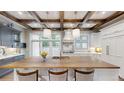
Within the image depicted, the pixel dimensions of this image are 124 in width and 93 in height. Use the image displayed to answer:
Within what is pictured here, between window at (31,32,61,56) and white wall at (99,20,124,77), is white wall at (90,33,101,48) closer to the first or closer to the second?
window at (31,32,61,56)

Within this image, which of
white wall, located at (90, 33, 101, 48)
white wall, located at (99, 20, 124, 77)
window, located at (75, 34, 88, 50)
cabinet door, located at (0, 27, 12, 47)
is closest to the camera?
white wall, located at (99, 20, 124, 77)

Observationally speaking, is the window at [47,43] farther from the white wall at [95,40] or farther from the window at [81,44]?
the white wall at [95,40]

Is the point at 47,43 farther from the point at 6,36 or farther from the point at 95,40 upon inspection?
the point at 6,36

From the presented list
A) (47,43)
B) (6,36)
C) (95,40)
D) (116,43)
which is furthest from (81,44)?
(6,36)

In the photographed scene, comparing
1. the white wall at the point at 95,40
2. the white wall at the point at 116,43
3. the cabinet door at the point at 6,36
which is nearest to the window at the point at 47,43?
the white wall at the point at 95,40

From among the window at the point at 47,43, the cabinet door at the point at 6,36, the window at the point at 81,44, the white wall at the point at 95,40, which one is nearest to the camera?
the cabinet door at the point at 6,36

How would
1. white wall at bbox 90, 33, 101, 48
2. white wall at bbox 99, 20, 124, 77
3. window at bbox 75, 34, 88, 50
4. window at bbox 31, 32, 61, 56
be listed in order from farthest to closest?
1. window at bbox 31, 32, 61, 56
2. window at bbox 75, 34, 88, 50
3. white wall at bbox 90, 33, 101, 48
4. white wall at bbox 99, 20, 124, 77

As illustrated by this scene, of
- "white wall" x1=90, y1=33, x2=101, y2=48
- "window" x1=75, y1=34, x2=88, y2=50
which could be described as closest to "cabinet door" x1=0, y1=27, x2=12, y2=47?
"window" x1=75, y1=34, x2=88, y2=50

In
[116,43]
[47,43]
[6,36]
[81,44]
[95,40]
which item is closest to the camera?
[116,43]

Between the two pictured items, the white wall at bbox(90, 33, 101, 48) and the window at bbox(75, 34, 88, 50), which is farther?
the window at bbox(75, 34, 88, 50)
